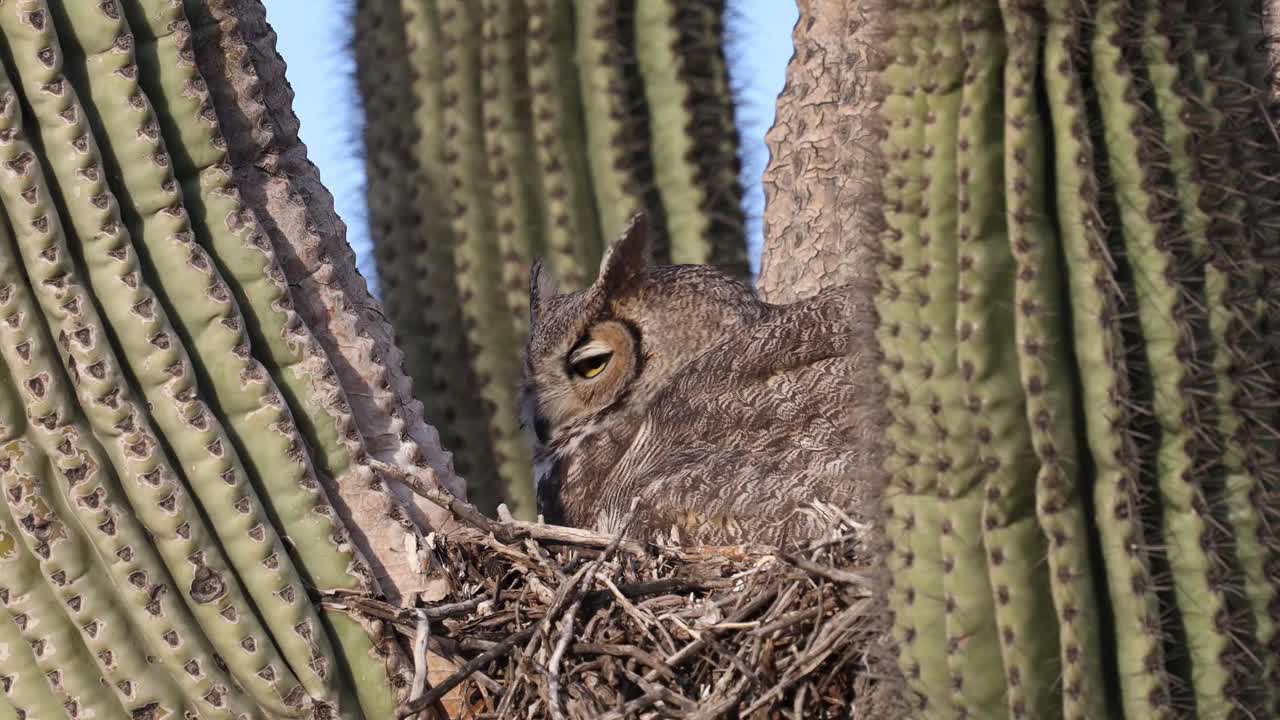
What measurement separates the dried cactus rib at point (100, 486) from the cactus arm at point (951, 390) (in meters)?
1.51

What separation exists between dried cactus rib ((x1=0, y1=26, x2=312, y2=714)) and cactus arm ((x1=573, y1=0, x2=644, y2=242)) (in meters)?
2.43

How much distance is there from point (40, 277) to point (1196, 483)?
6.78 ft

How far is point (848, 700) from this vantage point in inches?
132

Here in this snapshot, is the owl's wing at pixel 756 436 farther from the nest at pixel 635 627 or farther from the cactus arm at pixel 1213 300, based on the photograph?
the cactus arm at pixel 1213 300

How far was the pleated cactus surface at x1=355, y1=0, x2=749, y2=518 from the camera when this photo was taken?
221 inches

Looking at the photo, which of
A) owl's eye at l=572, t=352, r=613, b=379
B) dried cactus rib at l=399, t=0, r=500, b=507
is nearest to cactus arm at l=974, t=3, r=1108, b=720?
owl's eye at l=572, t=352, r=613, b=379

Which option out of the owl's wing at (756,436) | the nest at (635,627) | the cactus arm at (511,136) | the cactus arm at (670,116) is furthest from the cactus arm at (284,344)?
the cactus arm at (670,116)

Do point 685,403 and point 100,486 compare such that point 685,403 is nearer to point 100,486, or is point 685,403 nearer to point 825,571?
point 825,571

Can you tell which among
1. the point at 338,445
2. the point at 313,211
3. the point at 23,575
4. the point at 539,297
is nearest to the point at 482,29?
the point at 539,297

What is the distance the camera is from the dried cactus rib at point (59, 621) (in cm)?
340

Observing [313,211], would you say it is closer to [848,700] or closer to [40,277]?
[40,277]

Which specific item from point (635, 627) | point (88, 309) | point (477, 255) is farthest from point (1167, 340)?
point (477, 255)

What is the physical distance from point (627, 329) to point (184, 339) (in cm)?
184

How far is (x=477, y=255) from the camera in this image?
5.80 m
